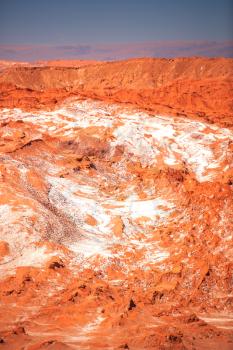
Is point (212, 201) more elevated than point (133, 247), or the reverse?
point (212, 201)

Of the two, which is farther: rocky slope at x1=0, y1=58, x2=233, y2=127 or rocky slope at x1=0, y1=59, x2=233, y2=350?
rocky slope at x1=0, y1=58, x2=233, y2=127

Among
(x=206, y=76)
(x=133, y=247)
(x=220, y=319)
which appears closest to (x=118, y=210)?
(x=133, y=247)

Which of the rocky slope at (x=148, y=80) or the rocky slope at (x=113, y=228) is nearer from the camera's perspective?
the rocky slope at (x=113, y=228)

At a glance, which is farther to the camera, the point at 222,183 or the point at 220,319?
the point at 222,183

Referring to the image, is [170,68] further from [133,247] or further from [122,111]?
[133,247]

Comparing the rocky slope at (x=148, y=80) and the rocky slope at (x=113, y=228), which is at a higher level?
the rocky slope at (x=148, y=80)

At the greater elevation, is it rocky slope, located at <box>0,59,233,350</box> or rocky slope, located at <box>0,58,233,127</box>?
rocky slope, located at <box>0,58,233,127</box>

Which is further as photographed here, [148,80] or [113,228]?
[148,80]

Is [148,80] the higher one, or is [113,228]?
[148,80]
